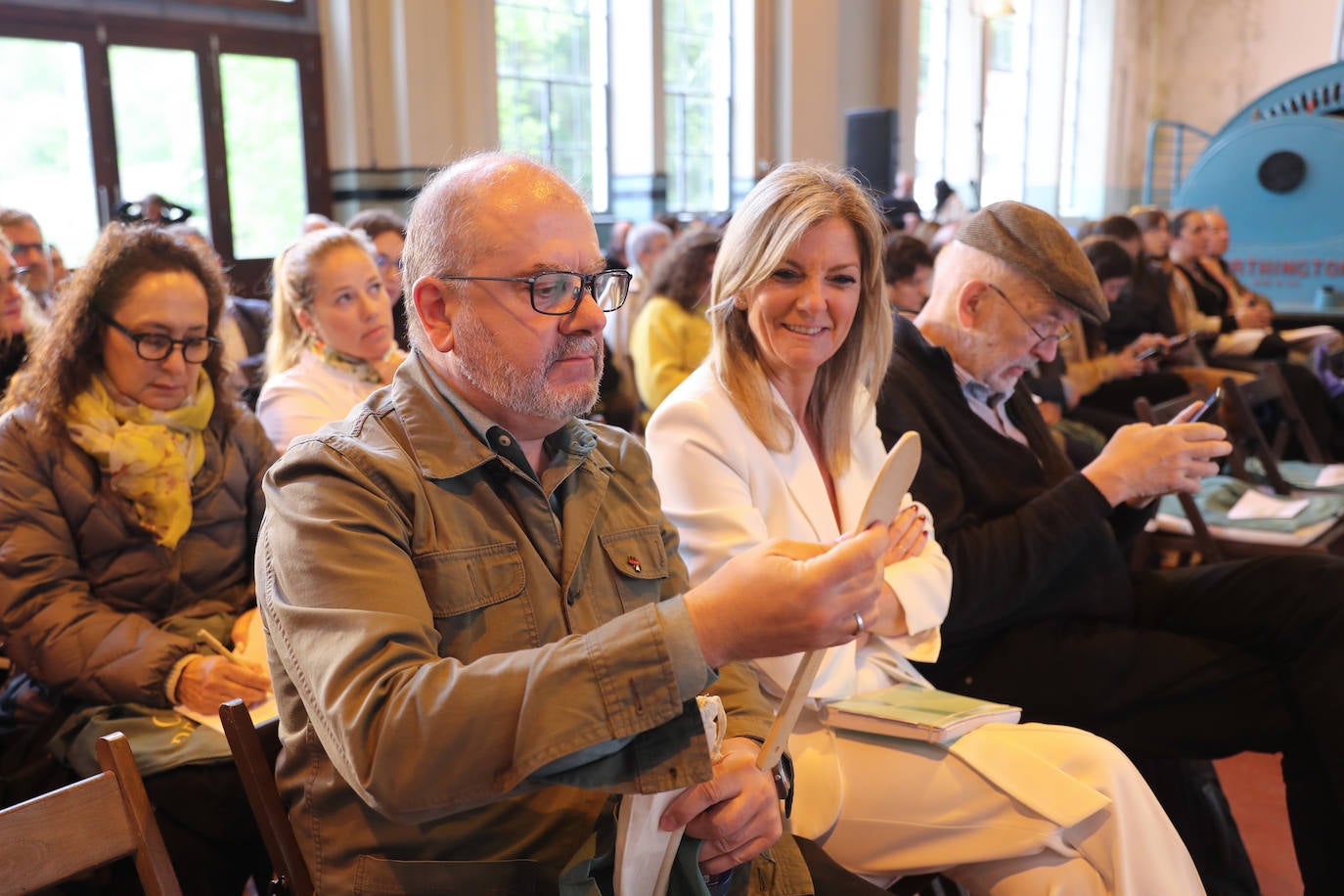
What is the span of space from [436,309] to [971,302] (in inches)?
48.6

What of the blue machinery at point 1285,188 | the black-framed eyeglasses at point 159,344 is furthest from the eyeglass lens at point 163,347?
the blue machinery at point 1285,188

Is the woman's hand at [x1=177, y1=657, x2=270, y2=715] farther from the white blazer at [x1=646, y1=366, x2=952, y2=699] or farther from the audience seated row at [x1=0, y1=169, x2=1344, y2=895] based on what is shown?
the white blazer at [x1=646, y1=366, x2=952, y2=699]

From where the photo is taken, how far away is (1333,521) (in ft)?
10.0

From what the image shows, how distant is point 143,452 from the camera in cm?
187

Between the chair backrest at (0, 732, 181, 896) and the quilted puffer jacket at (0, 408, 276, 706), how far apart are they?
64 cm

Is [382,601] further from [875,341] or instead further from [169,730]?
[875,341]

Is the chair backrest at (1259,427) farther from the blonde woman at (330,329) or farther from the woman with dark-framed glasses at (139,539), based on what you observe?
the woman with dark-framed glasses at (139,539)

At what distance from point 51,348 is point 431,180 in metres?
1.05

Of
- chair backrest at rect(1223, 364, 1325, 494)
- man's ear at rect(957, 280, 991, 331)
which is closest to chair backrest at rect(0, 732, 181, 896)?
man's ear at rect(957, 280, 991, 331)

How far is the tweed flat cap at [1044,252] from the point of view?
209 centimetres

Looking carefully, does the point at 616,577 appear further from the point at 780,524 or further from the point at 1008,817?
the point at 1008,817

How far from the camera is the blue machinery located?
9.31 meters

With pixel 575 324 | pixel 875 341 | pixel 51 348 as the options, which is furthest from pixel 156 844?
pixel 875 341

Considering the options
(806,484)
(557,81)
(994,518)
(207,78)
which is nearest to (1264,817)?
(994,518)
